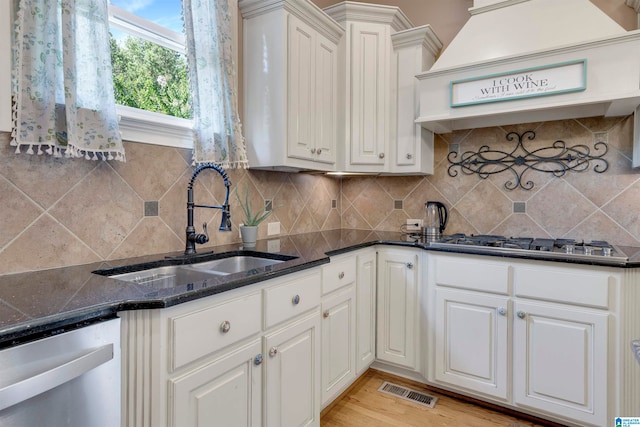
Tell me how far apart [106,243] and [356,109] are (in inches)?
69.6

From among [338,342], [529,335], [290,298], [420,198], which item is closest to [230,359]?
[290,298]

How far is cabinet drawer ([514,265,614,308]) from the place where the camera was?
5.56 ft

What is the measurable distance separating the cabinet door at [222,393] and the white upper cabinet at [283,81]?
115 centimetres

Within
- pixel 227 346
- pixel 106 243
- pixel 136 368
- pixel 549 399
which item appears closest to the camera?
pixel 136 368

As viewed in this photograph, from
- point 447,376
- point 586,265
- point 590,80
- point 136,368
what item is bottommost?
point 447,376

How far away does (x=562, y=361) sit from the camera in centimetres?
179

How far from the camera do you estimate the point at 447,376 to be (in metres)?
2.13

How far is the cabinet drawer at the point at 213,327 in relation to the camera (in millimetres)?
1068

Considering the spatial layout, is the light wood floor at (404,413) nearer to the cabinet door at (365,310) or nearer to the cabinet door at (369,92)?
the cabinet door at (365,310)

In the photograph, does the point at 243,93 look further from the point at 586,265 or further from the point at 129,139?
the point at 586,265

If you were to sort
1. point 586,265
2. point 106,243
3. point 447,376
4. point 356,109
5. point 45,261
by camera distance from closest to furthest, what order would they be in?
point 45,261
point 106,243
point 586,265
point 447,376
point 356,109

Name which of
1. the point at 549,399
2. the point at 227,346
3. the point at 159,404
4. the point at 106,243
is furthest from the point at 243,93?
the point at 549,399

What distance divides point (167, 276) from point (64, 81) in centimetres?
86

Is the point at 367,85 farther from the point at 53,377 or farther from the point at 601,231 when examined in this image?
the point at 53,377
